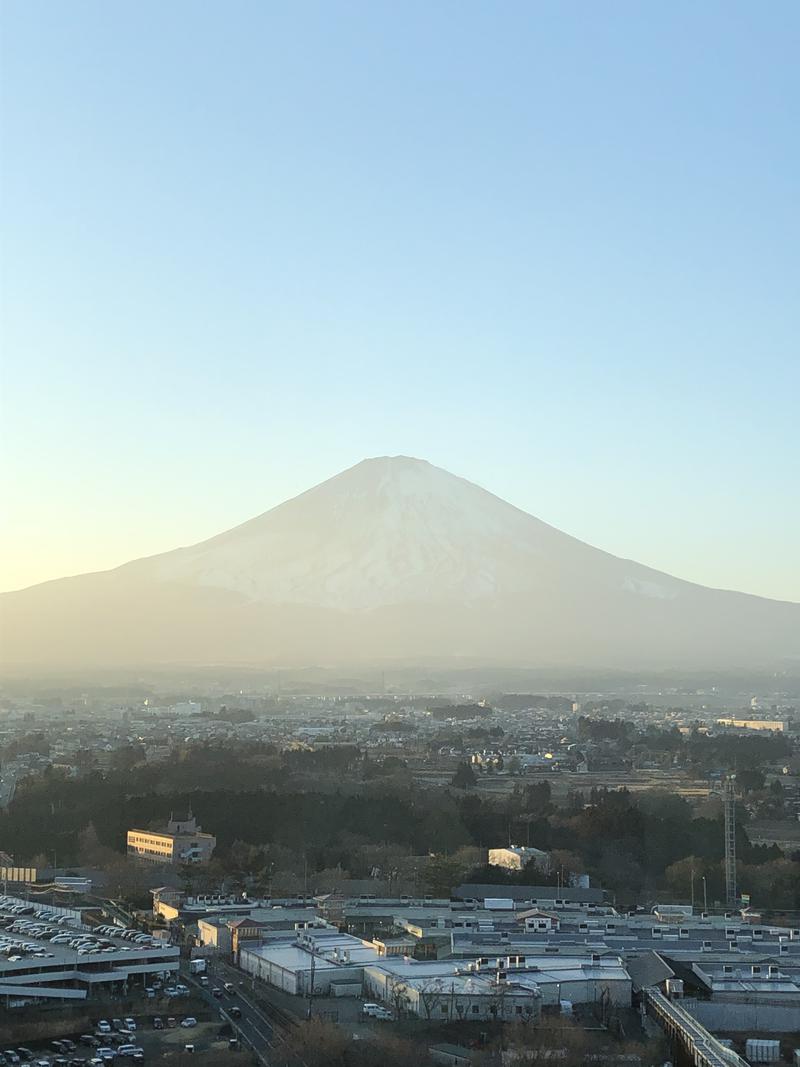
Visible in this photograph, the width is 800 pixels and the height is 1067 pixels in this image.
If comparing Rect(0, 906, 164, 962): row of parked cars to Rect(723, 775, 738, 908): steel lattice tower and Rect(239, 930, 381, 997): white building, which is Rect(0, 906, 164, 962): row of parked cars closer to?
Rect(239, 930, 381, 997): white building

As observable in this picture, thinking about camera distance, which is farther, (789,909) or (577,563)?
(577,563)

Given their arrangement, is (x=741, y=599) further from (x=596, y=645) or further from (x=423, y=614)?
(x=423, y=614)

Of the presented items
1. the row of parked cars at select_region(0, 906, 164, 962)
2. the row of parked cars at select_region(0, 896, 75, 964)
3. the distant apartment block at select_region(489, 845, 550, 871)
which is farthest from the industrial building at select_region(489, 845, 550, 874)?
the row of parked cars at select_region(0, 906, 164, 962)

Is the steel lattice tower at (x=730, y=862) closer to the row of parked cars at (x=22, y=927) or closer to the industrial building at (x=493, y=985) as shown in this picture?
the industrial building at (x=493, y=985)

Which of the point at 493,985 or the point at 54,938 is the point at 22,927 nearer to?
the point at 54,938

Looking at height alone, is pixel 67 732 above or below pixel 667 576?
below

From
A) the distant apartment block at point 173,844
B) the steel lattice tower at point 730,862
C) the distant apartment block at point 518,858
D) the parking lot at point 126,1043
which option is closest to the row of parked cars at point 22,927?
the parking lot at point 126,1043

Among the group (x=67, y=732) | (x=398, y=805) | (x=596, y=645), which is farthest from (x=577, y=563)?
(x=398, y=805)
